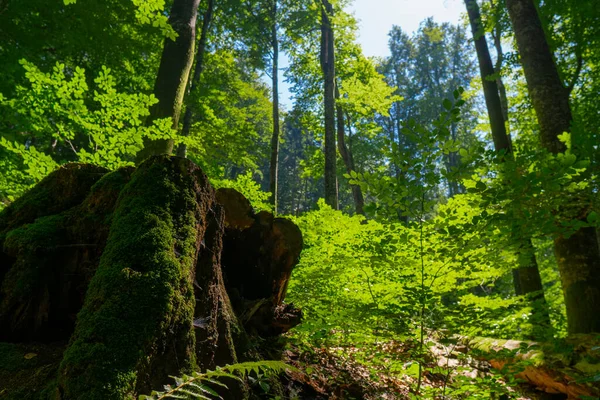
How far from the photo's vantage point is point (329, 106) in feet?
35.1

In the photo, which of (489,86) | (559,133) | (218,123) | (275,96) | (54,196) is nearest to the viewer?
(54,196)

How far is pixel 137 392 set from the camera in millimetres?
1477

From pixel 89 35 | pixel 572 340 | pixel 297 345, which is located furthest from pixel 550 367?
pixel 89 35

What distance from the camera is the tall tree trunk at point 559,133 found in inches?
154

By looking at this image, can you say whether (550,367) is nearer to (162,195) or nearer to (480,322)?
(480,322)

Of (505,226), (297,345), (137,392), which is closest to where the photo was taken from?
(137,392)

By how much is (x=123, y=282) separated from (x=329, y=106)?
9.84 meters

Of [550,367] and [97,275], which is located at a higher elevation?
[97,275]

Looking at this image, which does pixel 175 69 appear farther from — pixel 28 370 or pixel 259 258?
pixel 28 370

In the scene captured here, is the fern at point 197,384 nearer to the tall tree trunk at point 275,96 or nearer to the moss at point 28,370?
the moss at point 28,370

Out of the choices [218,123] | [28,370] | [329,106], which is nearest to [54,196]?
[28,370]

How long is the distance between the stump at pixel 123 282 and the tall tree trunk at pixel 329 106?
21.3ft

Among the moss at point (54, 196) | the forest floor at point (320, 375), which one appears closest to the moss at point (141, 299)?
the forest floor at point (320, 375)

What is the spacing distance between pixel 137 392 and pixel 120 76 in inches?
354
